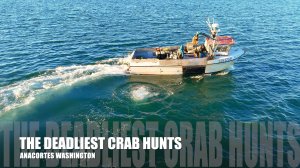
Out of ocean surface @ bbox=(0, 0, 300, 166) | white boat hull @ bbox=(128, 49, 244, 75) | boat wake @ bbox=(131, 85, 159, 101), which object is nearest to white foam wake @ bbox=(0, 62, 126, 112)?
ocean surface @ bbox=(0, 0, 300, 166)

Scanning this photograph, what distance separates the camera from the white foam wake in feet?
100

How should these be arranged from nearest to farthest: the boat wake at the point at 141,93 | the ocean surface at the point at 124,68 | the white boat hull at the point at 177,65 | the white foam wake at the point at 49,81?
1. the ocean surface at the point at 124,68
2. the white foam wake at the point at 49,81
3. the boat wake at the point at 141,93
4. the white boat hull at the point at 177,65

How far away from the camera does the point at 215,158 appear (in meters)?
24.1

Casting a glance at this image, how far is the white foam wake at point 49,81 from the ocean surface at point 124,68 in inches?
3.8

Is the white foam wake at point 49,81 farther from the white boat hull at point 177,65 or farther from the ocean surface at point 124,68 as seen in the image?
the white boat hull at point 177,65

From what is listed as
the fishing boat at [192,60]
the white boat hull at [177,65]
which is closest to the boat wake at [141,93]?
the white boat hull at [177,65]

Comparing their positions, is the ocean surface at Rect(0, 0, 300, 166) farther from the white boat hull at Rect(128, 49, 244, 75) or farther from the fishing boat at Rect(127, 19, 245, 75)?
the fishing boat at Rect(127, 19, 245, 75)

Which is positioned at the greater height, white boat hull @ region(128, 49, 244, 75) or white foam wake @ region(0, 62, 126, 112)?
white boat hull @ region(128, 49, 244, 75)

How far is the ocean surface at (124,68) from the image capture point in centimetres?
3000

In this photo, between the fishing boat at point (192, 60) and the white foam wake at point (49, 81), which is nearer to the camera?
the white foam wake at point (49, 81)

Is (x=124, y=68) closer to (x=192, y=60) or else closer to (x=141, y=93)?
(x=141, y=93)

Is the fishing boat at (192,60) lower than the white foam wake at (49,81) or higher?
higher

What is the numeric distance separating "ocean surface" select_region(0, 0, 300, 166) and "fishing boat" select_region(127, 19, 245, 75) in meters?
0.91

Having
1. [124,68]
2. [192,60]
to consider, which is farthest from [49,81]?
[192,60]
